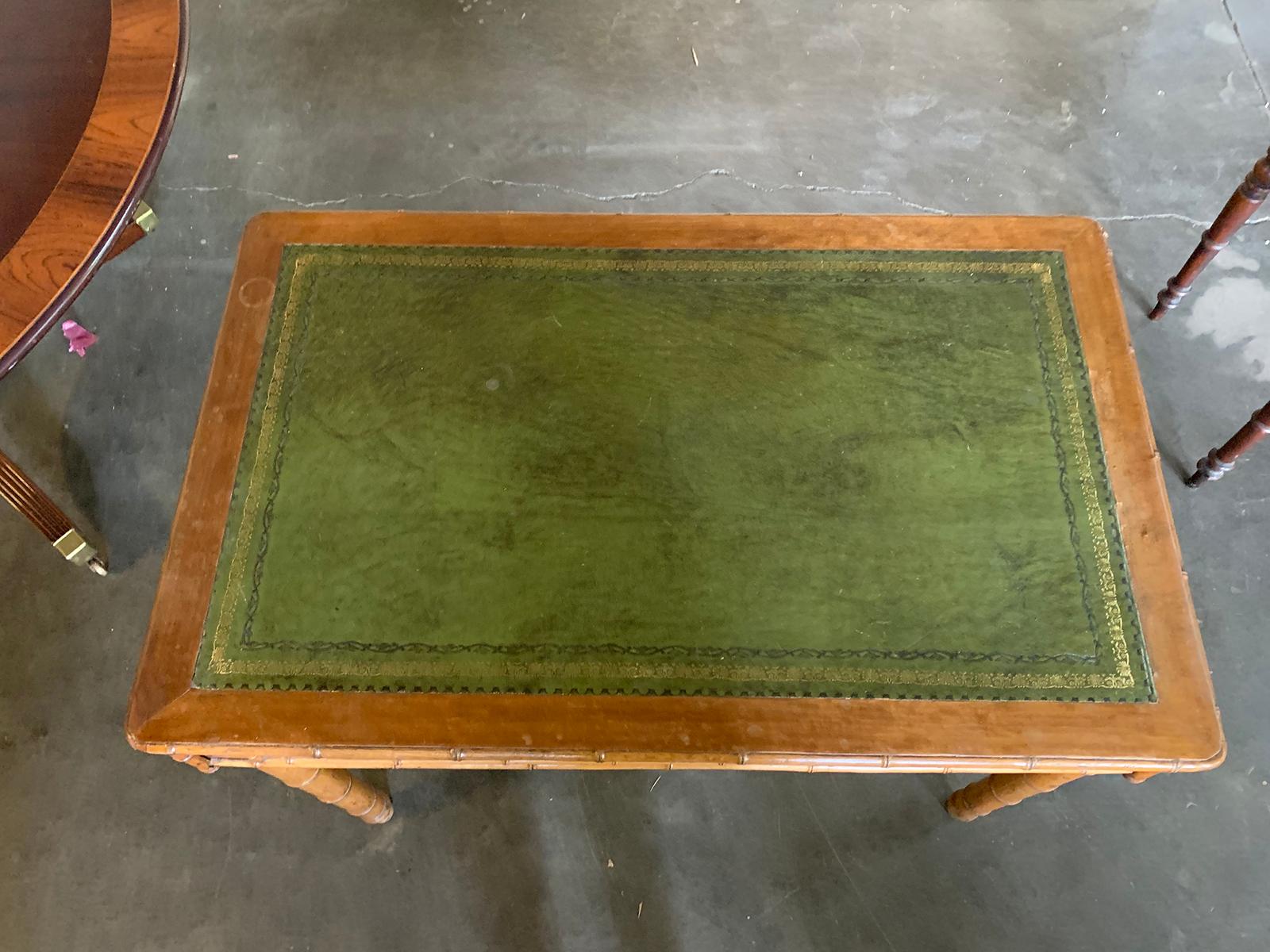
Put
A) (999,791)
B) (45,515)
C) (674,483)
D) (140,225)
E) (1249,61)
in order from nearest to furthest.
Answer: (674,483)
(999,791)
(45,515)
(140,225)
(1249,61)

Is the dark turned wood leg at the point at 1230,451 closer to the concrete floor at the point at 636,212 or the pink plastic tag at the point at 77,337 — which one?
the concrete floor at the point at 636,212

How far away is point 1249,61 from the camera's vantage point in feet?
6.24

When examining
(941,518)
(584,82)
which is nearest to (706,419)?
(941,518)

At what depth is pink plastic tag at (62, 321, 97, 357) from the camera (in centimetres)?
163

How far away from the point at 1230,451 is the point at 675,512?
3.21 ft

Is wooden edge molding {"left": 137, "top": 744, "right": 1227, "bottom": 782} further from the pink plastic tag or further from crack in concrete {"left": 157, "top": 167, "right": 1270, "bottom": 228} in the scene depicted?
crack in concrete {"left": 157, "top": 167, "right": 1270, "bottom": 228}

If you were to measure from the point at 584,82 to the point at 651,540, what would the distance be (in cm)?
137

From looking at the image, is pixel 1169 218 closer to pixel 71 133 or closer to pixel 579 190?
pixel 579 190

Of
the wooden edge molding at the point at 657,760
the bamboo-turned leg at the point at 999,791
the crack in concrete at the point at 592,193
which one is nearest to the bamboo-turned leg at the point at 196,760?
the wooden edge molding at the point at 657,760

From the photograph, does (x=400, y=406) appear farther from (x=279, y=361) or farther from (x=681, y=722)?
(x=681, y=722)

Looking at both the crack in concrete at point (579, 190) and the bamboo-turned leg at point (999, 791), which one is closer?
the bamboo-turned leg at point (999, 791)

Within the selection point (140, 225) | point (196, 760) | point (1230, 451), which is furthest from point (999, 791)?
point (140, 225)

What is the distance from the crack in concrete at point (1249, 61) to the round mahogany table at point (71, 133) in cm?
209

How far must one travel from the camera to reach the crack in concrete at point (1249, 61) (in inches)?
73.0
